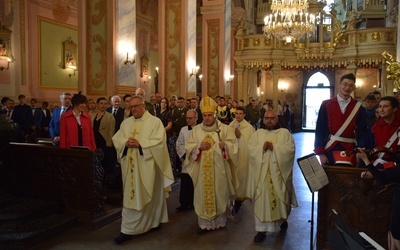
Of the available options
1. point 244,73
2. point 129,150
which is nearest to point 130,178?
point 129,150

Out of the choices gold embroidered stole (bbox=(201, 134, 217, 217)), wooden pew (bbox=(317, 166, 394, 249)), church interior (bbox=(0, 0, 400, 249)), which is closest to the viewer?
wooden pew (bbox=(317, 166, 394, 249))

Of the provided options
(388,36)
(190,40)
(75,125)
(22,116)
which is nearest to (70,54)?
(190,40)

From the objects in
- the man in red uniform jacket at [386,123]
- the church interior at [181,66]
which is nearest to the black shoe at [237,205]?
the church interior at [181,66]

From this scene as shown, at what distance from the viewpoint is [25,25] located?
13.2 meters

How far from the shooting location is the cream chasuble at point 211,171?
5.27 m

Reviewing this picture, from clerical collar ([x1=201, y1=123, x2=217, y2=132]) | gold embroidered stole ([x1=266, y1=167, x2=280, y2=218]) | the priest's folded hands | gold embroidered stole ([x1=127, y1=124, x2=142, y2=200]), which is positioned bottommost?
gold embroidered stole ([x1=266, y1=167, x2=280, y2=218])

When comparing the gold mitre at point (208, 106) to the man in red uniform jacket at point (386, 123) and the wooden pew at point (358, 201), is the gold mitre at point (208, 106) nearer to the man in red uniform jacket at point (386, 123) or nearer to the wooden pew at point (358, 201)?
the wooden pew at point (358, 201)

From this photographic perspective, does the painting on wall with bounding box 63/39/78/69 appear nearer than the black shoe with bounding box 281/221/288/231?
No

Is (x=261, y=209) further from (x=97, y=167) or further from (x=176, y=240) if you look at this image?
(x=97, y=167)

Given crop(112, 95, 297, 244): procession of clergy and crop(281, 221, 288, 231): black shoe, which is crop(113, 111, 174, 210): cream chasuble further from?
crop(281, 221, 288, 231): black shoe

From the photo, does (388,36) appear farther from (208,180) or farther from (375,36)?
(208,180)

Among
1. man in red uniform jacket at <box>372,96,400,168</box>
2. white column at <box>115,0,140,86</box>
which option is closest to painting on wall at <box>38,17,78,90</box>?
white column at <box>115,0,140,86</box>

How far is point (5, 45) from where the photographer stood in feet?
39.7

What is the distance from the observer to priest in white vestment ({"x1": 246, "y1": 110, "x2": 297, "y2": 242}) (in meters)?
4.90
